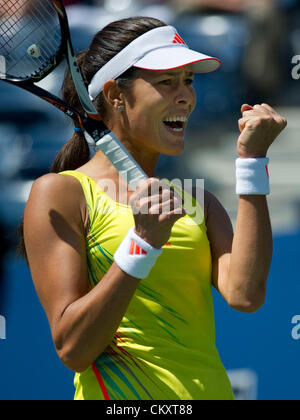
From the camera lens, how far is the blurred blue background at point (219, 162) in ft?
10.4

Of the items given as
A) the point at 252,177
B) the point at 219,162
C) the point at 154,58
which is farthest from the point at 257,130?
the point at 219,162

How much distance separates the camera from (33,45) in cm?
204

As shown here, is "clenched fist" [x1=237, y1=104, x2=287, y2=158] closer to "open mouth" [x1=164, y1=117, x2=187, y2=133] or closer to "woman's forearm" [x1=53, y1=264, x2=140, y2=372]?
"open mouth" [x1=164, y1=117, x2=187, y2=133]

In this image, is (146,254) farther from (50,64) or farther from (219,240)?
(50,64)

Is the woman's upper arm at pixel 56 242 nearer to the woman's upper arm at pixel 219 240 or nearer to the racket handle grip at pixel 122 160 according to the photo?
the racket handle grip at pixel 122 160

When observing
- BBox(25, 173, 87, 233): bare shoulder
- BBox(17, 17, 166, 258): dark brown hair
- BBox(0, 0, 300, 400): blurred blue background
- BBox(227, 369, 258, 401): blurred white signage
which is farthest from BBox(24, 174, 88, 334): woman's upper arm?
BBox(227, 369, 258, 401): blurred white signage

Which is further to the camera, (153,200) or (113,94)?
(113,94)

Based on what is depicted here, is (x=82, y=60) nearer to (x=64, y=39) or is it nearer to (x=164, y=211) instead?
(x=64, y=39)

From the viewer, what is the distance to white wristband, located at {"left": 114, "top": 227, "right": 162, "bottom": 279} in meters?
1.58

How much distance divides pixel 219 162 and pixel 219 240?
124 inches
